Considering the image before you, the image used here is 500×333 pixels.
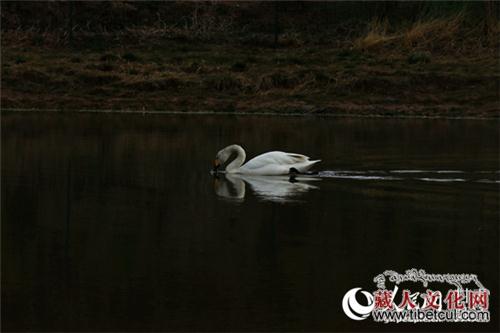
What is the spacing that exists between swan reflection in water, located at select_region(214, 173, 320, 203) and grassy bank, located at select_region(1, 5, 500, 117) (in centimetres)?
1327

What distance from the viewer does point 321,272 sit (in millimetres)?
9719

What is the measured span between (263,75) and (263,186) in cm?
1616

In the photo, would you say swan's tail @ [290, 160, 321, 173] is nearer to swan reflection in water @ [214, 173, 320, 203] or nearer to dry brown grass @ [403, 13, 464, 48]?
swan reflection in water @ [214, 173, 320, 203]

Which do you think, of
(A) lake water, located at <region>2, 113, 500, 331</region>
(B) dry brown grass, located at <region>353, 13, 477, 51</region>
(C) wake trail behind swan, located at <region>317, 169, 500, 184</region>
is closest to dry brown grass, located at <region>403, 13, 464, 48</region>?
(B) dry brown grass, located at <region>353, 13, 477, 51</region>

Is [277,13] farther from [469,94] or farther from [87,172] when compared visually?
[87,172]

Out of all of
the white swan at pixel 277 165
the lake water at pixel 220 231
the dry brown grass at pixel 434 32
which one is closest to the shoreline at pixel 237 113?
the dry brown grass at pixel 434 32

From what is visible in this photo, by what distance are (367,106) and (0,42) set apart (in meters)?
11.3

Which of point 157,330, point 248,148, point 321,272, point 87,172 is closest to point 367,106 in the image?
point 248,148

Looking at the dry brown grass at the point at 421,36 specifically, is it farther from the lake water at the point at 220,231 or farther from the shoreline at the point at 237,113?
the lake water at the point at 220,231

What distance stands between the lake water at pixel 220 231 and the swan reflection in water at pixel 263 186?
0.11ft

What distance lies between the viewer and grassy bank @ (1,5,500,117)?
3022 cm

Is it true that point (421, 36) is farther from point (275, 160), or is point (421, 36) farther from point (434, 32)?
point (275, 160)

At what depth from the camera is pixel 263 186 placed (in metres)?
15.8

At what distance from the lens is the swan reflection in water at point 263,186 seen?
14.5 metres
